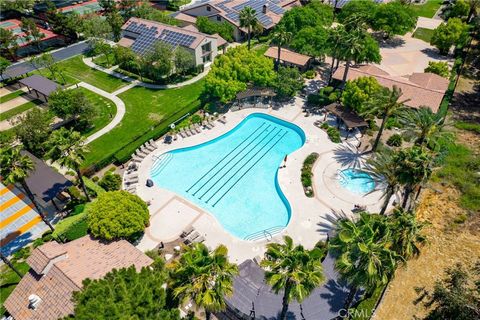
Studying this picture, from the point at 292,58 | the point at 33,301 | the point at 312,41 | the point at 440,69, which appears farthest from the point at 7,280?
the point at 440,69

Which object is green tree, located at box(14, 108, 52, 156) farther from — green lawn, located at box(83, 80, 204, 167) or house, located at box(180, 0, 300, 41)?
house, located at box(180, 0, 300, 41)

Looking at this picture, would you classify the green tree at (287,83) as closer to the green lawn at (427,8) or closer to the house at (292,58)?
the house at (292,58)

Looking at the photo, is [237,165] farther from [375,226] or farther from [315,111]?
[375,226]

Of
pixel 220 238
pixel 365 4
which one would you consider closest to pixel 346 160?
pixel 220 238

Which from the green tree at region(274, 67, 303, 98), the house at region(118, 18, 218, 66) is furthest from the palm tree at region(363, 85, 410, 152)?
A: the house at region(118, 18, 218, 66)

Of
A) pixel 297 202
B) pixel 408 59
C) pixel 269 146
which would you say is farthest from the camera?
pixel 408 59

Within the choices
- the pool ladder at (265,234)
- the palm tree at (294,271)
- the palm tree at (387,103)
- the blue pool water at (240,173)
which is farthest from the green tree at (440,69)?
the palm tree at (294,271)
